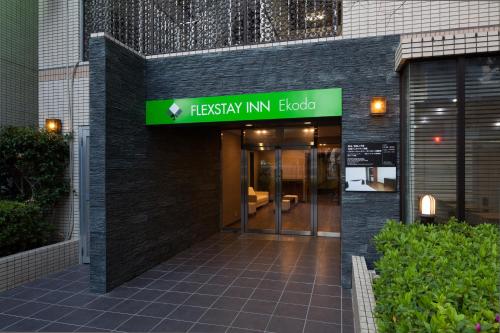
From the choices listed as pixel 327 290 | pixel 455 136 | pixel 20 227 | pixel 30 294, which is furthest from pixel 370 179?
pixel 20 227

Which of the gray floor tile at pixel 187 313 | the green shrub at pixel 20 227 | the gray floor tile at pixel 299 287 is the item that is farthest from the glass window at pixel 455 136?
the green shrub at pixel 20 227

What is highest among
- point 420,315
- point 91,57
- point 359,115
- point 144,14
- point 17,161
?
point 144,14

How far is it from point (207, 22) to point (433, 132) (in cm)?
422

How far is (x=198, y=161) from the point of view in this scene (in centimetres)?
798

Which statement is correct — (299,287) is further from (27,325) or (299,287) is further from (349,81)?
(27,325)

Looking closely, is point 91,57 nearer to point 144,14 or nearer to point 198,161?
point 144,14

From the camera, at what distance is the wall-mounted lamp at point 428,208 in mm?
4152

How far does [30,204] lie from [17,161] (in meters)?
0.90

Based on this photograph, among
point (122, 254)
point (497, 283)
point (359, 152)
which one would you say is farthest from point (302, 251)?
point (497, 283)

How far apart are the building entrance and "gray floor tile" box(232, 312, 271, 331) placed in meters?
4.85

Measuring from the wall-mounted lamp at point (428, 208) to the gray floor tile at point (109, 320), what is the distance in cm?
394

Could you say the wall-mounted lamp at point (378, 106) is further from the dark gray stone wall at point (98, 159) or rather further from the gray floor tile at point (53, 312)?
the gray floor tile at point (53, 312)

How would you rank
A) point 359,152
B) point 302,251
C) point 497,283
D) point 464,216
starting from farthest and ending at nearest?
point 302,251, point 359,152, point 464,216, point 497,283

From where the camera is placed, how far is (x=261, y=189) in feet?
30.4
